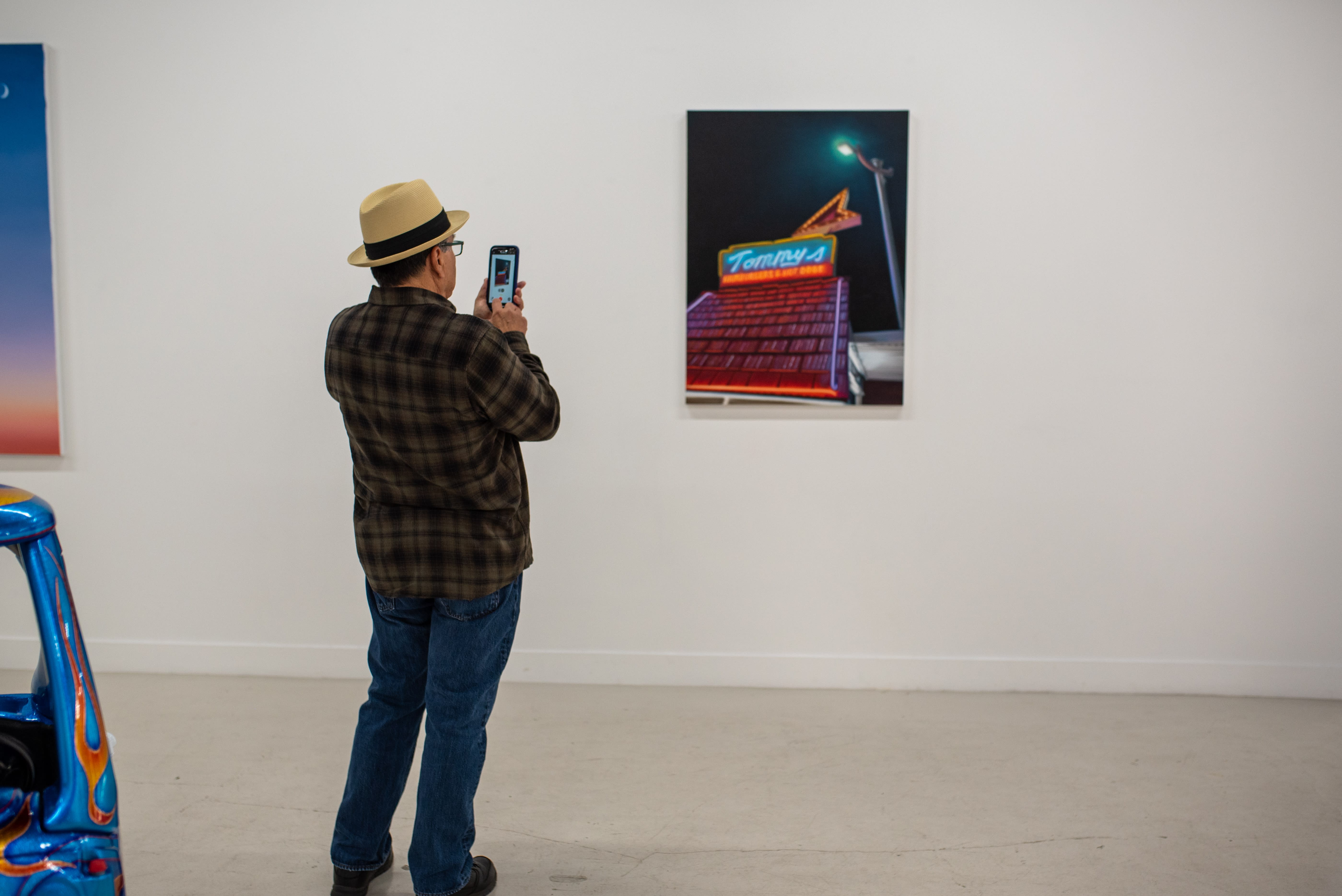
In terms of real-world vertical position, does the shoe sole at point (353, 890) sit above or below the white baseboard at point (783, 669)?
below

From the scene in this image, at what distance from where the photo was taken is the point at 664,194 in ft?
9.71

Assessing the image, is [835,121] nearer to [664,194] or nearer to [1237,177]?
[664,194]

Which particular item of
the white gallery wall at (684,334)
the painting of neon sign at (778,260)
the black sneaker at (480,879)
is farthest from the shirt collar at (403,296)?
the painting of neon sign at (778,260)

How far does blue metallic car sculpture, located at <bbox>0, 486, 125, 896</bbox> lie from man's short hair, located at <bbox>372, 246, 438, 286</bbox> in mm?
761

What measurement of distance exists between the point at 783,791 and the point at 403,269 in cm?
164

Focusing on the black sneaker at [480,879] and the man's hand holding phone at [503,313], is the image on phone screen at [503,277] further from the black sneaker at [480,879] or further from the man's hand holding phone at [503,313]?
the black sneaker at [480,879]

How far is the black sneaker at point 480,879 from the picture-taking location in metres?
1.86

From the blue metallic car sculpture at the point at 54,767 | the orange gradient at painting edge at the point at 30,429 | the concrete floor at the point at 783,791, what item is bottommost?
the concrete floor at the point at 783,791

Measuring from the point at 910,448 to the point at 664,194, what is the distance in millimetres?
1210

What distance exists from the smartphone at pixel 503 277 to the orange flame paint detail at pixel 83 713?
102cm

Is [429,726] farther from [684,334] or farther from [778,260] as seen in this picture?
[778,260]

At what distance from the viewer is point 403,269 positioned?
5.42 feet

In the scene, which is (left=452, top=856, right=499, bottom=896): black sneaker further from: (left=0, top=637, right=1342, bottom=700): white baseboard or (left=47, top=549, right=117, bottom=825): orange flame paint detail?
(left=0, top=637, right=1342, bottom=700): white baseboard

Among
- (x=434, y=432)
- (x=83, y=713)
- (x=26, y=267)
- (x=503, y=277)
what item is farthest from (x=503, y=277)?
(x=26, y=267)
